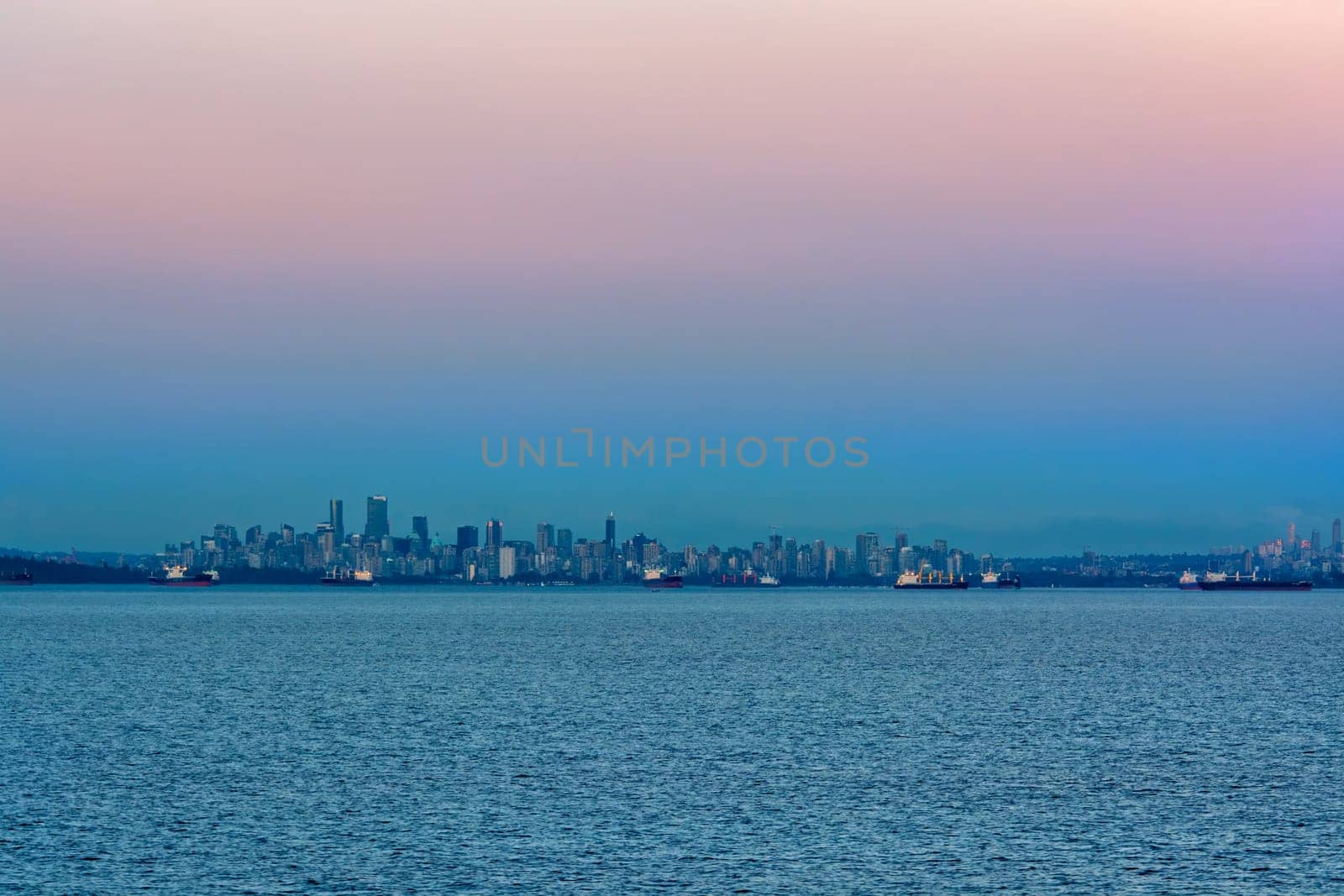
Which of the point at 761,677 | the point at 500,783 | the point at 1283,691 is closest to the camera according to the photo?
the point at 500,783

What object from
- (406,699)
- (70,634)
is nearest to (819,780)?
(406,699)

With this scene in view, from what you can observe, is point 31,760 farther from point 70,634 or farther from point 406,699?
point 70,634

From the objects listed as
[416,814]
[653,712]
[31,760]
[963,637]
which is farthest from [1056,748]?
[963,637]

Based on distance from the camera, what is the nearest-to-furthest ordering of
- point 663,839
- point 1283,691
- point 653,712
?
1. point 663,839
2. point 653,712
3. point 1283,691

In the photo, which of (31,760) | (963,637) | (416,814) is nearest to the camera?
(416,814)

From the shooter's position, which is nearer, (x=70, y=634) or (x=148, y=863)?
(x=148, y=863)

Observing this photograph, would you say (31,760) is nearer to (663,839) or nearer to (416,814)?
(416,814)
